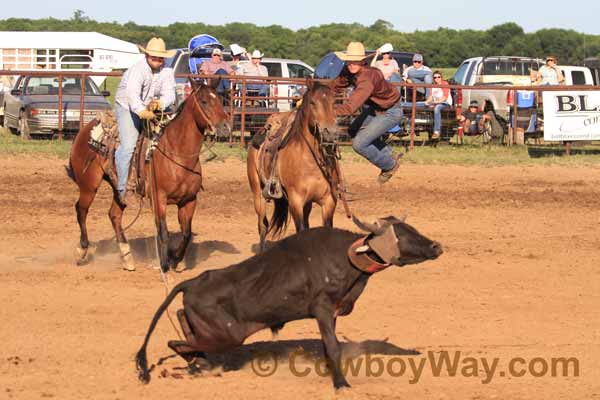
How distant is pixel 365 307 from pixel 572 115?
13.1 m

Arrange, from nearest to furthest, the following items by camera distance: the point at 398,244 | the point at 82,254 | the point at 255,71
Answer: the point at 398,244 → the point at 82,254 → the point at 255,71

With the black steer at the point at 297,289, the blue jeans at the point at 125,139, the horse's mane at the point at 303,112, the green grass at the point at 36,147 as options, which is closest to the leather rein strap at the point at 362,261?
the black steer at the point at 297,289

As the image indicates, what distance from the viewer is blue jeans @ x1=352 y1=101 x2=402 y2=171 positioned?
35.3ft

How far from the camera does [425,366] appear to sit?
7.38 meters

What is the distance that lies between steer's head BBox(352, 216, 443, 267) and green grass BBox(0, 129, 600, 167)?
12.3 m

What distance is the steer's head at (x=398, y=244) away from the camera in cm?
657

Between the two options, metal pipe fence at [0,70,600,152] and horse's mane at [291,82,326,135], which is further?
metal pipe fence at [0,70,600,152]

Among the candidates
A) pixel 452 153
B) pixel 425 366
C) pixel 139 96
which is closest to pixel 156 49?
pixel 139 96

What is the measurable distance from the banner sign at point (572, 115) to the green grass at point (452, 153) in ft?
1.40

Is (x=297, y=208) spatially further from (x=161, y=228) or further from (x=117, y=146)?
(x=117, y=146)

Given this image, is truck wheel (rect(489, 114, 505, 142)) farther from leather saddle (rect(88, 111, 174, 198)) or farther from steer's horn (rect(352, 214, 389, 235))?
steer's horn (rect(352, 214, 389, 235))

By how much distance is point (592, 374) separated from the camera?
23.8ft

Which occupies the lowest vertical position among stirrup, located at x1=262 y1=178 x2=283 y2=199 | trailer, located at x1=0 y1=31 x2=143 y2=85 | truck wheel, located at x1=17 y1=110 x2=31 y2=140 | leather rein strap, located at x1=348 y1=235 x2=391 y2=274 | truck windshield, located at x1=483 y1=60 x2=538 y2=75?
leather rein strap, located at x1=348 y1=235 x2=391 y2=274

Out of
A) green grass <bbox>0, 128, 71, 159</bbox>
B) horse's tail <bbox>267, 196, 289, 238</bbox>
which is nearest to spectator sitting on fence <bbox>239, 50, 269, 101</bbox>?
green grass <bbox>0, 128, 71, 159</bbox>
